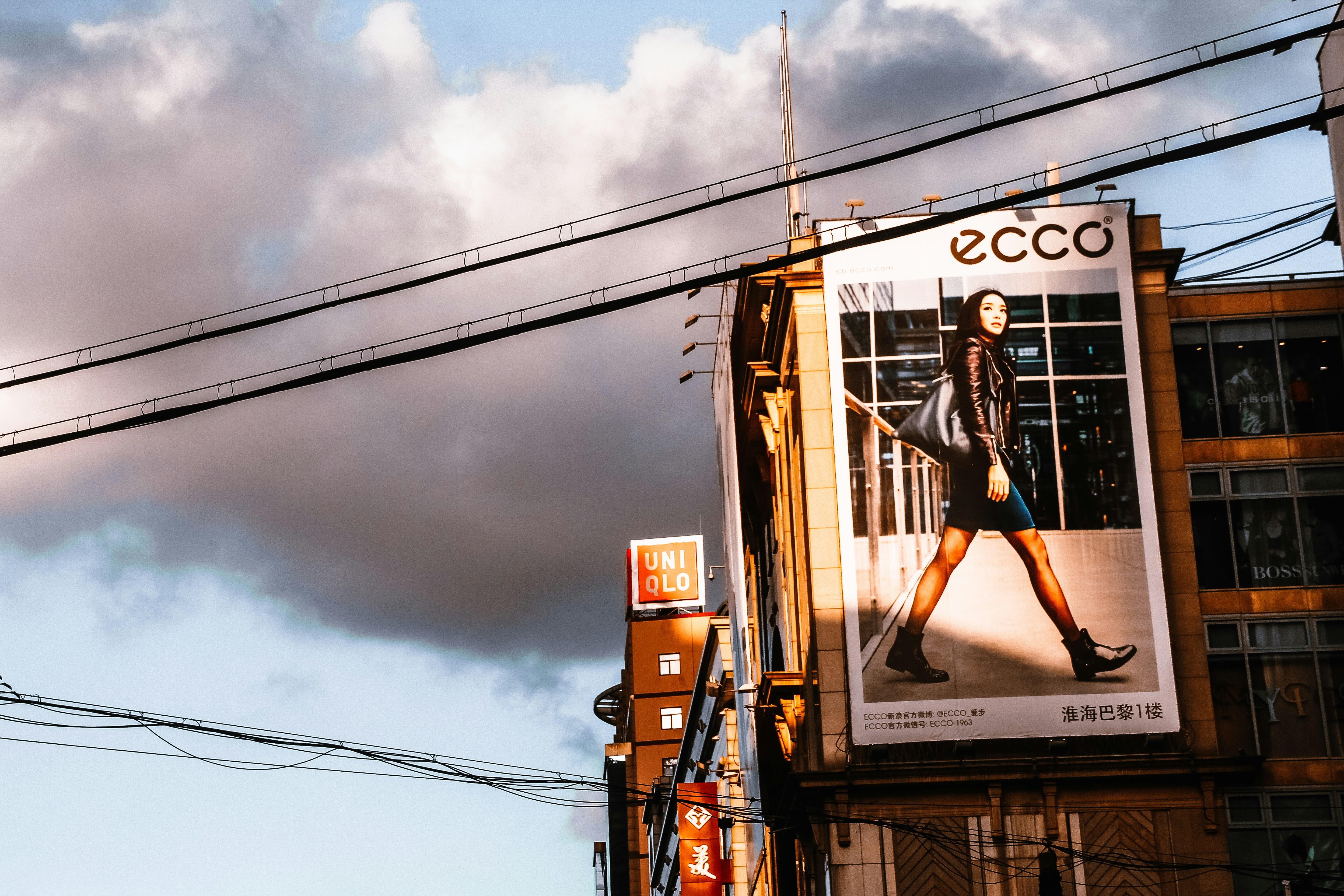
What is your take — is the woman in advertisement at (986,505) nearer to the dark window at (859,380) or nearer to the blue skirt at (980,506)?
the blue skirt at (980,506)

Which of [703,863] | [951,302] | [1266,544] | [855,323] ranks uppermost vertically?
[951,302]

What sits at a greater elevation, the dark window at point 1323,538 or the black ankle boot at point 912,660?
the dark window at point 1323,538

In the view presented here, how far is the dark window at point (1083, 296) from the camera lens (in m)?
42.0

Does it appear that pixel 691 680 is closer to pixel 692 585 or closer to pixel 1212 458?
pixel 692 585

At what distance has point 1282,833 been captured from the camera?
39406 millimetres

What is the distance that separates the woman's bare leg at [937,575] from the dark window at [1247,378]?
662cm

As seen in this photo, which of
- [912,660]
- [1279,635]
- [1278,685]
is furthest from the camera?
[1279,635]

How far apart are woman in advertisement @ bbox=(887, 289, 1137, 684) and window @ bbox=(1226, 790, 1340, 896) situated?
4.84 m

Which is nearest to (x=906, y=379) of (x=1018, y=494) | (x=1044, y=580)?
(x=1018, y=494)

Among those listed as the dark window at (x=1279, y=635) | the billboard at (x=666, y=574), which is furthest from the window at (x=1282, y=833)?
the billboard at (x=666, y=574)

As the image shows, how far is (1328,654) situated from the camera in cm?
4053

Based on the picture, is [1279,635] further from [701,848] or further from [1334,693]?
[701,848]

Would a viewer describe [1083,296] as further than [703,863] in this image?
No

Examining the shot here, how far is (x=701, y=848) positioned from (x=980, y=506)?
34.6 m
